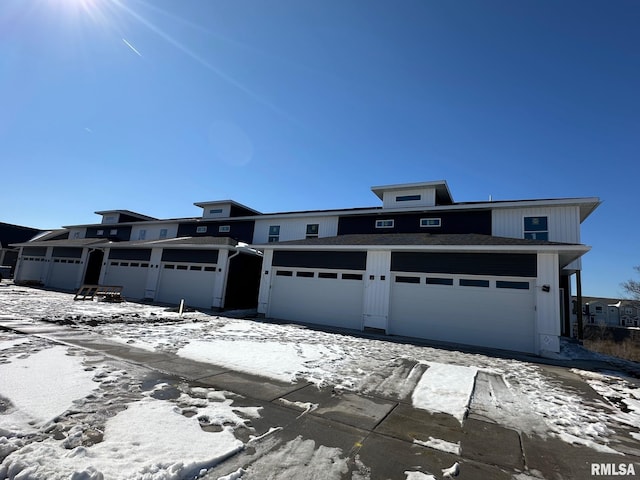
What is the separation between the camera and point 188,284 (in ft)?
57.2

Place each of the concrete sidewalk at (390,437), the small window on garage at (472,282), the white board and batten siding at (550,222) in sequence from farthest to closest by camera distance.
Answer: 1. the white board and batten siding at (550,222)
2. the small window on garage at (472,282)
3. the concrete sidewalk at (390,437)

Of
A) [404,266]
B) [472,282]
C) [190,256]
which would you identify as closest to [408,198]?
[404,266]

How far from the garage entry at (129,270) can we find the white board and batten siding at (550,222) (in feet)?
64.1

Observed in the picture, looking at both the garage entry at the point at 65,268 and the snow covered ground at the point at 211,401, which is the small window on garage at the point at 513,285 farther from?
the garage entry at the point at 65,268

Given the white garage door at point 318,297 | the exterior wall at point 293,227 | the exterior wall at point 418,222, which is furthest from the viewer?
the exterior wall at point 293,227

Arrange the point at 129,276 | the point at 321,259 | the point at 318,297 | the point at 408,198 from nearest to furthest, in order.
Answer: the point at 318,297, the point at 321,259, the point at 408,198, the point at 129,276

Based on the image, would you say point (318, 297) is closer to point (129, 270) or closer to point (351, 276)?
point (351, 276)

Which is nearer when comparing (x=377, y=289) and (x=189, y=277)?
(x=377, y=289)

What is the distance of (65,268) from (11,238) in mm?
22231

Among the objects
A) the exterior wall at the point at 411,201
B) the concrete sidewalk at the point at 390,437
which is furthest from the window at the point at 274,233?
the concrete sidewalk at the point at 390,437

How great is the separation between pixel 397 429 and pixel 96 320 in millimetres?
9993

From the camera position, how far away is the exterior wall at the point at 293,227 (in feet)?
59.0

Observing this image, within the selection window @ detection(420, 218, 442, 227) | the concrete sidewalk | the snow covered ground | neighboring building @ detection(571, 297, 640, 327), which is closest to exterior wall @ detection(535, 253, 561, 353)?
the snow covered ground

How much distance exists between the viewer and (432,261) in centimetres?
1166
